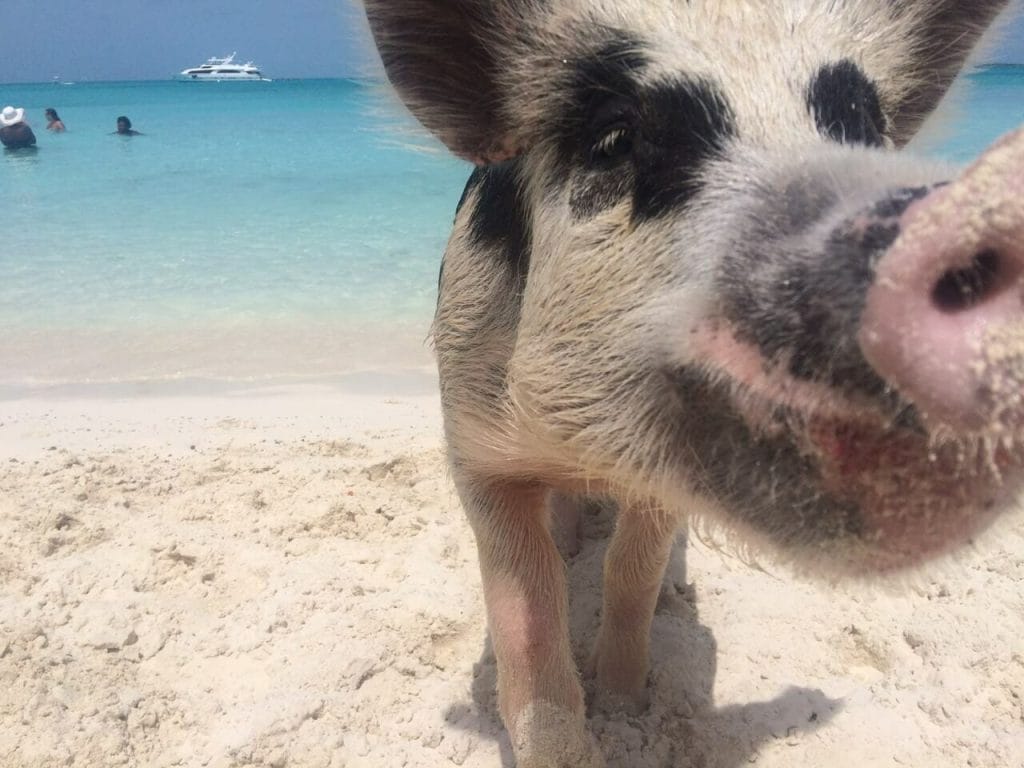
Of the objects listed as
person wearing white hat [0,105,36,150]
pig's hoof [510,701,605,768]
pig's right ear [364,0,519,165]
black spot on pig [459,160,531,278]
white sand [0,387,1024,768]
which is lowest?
person wearing white hat [0,105,36,150]

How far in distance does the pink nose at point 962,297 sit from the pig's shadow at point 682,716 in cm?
190

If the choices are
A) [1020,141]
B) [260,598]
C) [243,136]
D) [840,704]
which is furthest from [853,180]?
[243,136]

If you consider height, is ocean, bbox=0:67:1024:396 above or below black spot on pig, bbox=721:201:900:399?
below

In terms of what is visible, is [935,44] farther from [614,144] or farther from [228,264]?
[228,264]

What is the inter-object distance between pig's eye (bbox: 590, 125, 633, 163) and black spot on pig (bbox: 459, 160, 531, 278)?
1.15ft

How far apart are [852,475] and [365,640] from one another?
2.20 m

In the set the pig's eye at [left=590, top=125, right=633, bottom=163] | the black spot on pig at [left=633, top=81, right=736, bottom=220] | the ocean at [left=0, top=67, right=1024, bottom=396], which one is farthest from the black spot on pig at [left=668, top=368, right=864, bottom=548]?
the ocean at [left=0, top=67, right=1024, bottom=396]

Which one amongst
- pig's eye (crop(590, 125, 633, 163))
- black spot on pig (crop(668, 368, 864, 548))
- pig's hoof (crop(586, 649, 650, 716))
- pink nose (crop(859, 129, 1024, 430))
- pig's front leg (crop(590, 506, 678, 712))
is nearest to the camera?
pink nose (crop(859, 129, 1024, 430))

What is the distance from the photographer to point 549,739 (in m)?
2.31

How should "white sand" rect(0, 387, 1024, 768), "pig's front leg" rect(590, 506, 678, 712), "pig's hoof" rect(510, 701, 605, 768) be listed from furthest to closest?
"pig's front leg" rect(590, 506, 678, 712)
"white sand" rect(0, 387, 1024, 768)
"pig's hoof" rect(510, 701, 605, 768)

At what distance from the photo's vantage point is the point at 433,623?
3.13 m

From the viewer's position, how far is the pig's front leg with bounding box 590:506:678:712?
2.72m

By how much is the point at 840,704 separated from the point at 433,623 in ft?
4.59

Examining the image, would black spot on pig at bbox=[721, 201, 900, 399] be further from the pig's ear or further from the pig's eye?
the pig's ear
